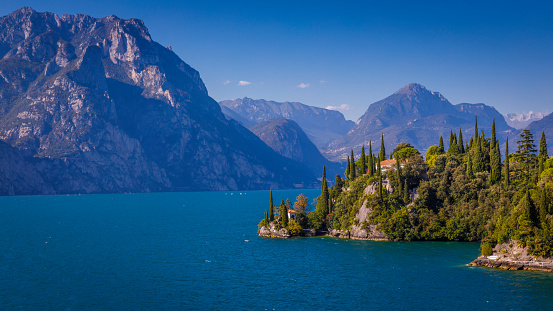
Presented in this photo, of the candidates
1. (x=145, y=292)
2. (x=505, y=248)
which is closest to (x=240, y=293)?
(x=145, y=292)

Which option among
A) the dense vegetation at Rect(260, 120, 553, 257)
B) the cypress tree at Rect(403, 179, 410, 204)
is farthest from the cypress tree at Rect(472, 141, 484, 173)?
the cypress tree at Rect(403, 179, 410, 204)

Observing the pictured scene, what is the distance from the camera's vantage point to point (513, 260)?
265 ft

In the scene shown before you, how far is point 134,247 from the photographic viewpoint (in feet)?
358

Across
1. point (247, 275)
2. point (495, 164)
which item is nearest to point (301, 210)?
point (495, 164)

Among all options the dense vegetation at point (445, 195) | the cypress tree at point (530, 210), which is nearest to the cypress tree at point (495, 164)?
the dense vegetation at point (445, 195)

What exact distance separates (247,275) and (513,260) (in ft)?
150

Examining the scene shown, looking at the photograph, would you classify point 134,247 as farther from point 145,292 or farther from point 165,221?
point 165,221

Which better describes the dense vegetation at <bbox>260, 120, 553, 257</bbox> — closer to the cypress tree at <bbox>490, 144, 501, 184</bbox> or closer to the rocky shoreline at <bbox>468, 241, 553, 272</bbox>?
the cypress tree at <bbox>490, 144, 501, 184</bbox>

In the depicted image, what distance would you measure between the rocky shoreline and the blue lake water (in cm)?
252

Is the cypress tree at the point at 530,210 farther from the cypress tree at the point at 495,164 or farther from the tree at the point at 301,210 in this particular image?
the tree at the point at 301,210

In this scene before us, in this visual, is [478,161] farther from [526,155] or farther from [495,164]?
[526,155]

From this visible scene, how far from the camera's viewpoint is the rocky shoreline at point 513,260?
77.6 metres

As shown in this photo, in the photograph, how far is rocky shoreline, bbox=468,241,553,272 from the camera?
7764 cm

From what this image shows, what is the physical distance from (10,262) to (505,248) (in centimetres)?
9139
